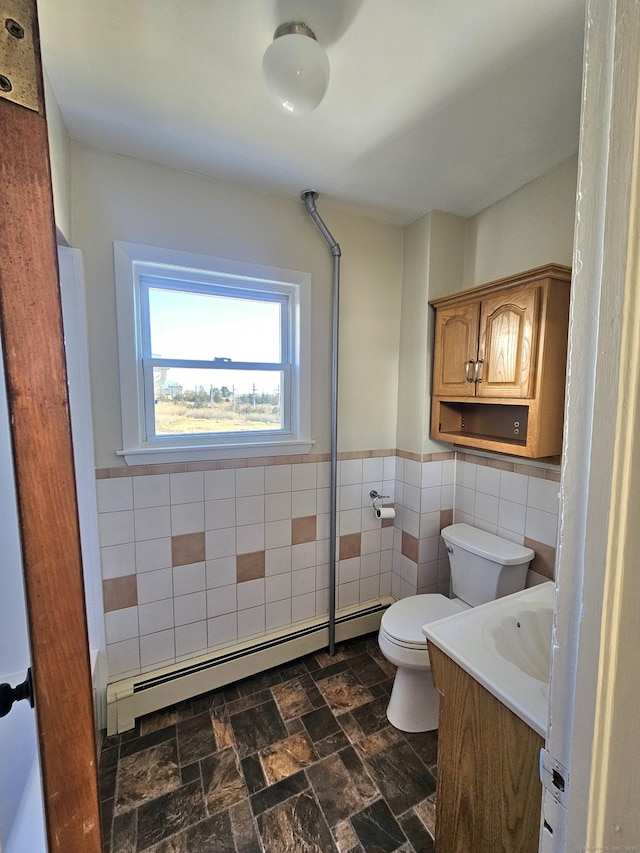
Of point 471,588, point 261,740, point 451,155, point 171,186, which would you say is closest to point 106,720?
point 261,740

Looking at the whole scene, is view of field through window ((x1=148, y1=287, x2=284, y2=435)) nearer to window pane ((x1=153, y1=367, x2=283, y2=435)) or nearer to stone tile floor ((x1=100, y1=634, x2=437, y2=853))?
window pane ((x1=153, y1=367, x2=283, y2=435))

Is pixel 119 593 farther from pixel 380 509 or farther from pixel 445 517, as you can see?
pixel 445 517

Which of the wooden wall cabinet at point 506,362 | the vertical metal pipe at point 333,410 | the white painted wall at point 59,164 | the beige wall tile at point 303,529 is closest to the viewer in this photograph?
the white painted wall at point 59,164

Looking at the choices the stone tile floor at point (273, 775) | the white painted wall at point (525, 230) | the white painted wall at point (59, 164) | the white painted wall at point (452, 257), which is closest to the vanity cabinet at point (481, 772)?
the stone tile floor at point (273, 775)

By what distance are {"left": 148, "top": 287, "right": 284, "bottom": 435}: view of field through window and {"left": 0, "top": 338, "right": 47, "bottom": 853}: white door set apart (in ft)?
2.91

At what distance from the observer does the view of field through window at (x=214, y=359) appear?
5.43 feet

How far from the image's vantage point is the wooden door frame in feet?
1.36

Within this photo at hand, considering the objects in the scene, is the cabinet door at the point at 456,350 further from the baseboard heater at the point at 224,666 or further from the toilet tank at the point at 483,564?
the baseboard heater at the point at 224,666

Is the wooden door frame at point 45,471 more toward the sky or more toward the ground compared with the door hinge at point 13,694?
more toward the sky

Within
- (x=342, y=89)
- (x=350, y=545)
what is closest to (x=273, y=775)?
(x=350, y=545)

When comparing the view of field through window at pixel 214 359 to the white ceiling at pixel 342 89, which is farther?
the view of field through window at pixel 214 359

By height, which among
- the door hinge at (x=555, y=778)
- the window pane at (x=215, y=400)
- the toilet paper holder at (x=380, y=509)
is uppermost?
the window pane at (x=215, y=400)

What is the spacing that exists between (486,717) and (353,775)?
0.81m

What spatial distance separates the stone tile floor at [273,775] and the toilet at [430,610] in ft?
0.31
